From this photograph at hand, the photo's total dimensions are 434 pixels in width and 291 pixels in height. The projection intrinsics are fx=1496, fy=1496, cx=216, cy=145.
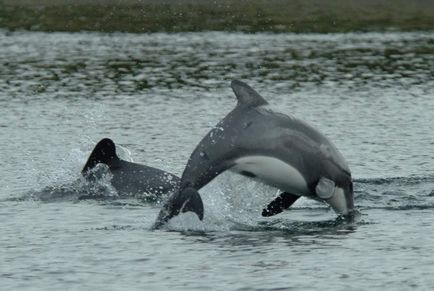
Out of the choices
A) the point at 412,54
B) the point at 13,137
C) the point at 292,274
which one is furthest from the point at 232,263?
the point at 412,54

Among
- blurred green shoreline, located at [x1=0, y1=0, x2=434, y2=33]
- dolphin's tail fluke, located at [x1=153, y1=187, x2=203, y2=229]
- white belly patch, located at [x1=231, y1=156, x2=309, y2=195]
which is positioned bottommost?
dolphin's tail fluke, located at [x1=153, y1=187, x2=203, y2=229]

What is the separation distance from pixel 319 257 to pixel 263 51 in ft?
165

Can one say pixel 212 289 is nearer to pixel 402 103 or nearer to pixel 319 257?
pixel 319 257

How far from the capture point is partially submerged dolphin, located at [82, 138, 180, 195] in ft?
90.3

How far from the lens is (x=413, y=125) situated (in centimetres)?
3978

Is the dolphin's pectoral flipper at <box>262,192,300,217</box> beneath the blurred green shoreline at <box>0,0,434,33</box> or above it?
beneath

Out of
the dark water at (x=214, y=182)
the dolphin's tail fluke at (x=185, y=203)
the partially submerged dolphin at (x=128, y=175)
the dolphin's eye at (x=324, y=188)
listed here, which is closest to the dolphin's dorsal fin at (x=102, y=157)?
the partially submerged dolphin at (x=128, y=175)

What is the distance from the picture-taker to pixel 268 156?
23.5m

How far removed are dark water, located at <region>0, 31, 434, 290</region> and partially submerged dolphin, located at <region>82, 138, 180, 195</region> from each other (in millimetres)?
330

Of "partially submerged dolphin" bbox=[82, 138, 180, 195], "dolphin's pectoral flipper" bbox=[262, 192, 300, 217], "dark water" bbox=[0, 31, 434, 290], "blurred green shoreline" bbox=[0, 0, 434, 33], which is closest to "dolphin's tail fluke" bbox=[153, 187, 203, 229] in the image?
"dark water" bbox=[0, 31, 434, 290]

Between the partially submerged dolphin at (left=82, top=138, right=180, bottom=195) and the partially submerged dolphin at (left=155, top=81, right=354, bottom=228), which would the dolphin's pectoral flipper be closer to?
the partially submerged dolphin at (left=155, top=81, right=354, bottom=228)

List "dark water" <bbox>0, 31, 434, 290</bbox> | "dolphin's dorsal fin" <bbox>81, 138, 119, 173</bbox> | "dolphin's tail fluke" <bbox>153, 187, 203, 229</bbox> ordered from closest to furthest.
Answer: "dark water" <bbox>0, 31, 434, 290</bbox> < "dolphin's tail fluke" <bbox>153, 187, 203, 229</bbox> < "dolphin's dorsal fin" <bbox>81, 138, 119, 173</bbox>

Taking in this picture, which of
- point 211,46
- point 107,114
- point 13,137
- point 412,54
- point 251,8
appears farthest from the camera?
point 251,8

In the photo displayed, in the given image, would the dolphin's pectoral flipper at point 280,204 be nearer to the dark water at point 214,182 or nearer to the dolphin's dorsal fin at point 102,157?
the dark water at point 214,182
